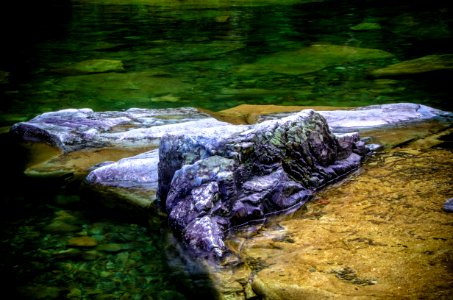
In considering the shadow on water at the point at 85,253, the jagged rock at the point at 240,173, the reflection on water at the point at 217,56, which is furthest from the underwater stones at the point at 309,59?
the shadow on water at the point at 85,253

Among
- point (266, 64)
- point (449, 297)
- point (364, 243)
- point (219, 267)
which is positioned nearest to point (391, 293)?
point (449, 297)

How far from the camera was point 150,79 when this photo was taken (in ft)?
31.5

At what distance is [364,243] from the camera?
11.0 feet

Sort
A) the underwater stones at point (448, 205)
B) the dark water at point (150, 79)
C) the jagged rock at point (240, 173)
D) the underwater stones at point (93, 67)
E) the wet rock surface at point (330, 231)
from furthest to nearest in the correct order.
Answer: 1. the underwater stones at point (93, 67)
2. the jagged rock at point (240, 173)
3. the underwater stones at point (448, 205)
4. the dark water at point (150, 79)
5. the wet rock surface at point (330, 231)

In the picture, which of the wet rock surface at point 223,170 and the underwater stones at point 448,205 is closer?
the underwater stones at point 448,205

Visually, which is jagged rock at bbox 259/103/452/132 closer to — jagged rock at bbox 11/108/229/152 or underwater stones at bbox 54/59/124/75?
jagged rock at bbox 11/108/229/152

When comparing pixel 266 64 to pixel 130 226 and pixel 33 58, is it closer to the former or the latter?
pixel 33 58

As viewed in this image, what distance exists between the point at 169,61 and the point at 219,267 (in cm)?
834

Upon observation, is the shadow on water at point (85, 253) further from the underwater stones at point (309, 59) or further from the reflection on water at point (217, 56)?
the underwater stones at point (309, 59)

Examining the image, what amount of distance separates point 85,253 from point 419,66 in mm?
7281

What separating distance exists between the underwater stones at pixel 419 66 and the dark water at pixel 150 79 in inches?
11.3

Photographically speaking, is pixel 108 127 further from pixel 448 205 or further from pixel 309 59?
pixel 309 59

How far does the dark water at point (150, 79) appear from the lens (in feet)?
11.5

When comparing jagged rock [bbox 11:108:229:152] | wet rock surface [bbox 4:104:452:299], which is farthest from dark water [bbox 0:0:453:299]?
jagged rock [bbox 11:108:229:152]
